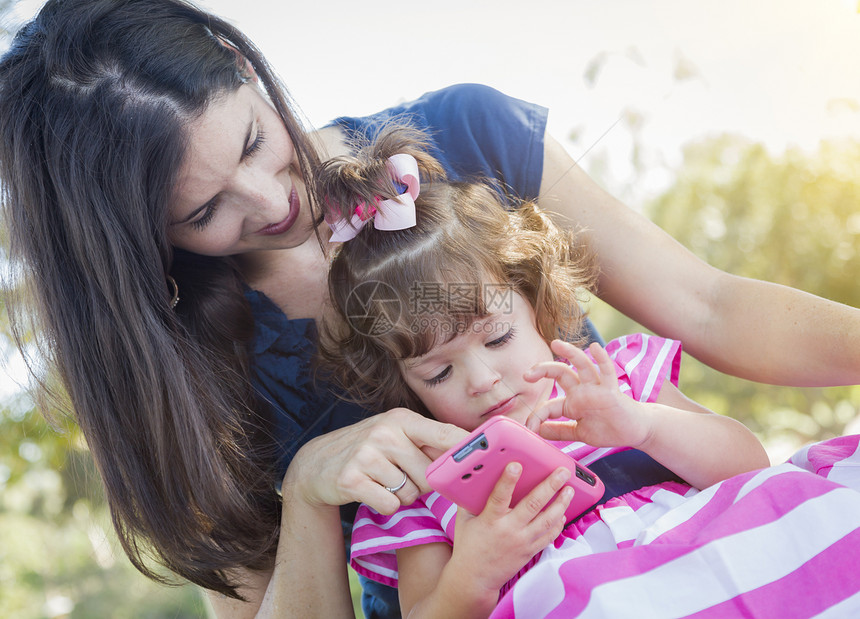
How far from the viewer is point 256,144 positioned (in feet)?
3.16

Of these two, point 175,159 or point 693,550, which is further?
point 175,159

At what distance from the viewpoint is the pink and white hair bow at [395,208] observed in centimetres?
98

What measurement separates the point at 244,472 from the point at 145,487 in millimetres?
148

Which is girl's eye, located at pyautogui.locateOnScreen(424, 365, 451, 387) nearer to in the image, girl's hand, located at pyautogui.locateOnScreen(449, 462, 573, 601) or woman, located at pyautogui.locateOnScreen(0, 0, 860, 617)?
woman, located at pyautogui.locateOnScreen(0, 0, 860, 617)

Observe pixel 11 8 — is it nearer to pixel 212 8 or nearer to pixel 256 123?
pixel 212 8

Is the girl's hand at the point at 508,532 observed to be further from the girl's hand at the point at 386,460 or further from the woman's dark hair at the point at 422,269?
the woman's dark hair at the point at 422,269

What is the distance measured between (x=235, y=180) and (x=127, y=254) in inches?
7.8

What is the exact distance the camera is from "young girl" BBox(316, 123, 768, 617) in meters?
0.84

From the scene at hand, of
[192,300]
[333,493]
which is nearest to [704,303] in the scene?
[333,493]

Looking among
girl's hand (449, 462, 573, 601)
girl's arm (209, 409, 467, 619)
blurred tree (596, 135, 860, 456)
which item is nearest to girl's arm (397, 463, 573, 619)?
girl's hand (449, 462, 573, 601)

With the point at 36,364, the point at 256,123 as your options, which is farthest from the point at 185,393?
the point at 256,123

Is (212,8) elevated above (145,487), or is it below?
above

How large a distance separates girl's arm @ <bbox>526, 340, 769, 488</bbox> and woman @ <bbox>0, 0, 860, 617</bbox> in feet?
0.48

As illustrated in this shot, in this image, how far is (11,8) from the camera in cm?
100
